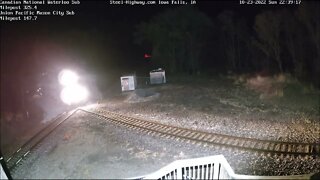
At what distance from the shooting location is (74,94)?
33.5 feet

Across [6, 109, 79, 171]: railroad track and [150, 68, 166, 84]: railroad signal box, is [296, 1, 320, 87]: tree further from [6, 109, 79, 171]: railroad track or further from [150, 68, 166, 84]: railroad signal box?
[6, 109, 79, 171]: railroad track

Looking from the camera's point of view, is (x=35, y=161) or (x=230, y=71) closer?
(x=35, y=161)

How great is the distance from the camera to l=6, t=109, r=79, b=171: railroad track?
555cm

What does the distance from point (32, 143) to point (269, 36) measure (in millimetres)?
9497

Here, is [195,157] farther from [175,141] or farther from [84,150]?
[84,150]

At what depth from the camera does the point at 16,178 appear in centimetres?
489

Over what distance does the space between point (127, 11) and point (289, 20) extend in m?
7.07

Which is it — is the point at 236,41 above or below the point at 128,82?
above

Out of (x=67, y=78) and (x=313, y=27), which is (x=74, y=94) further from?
(x=313, y=27)

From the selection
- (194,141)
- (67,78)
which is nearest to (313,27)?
(194,141)

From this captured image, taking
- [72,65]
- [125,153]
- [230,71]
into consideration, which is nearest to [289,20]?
[230,71]

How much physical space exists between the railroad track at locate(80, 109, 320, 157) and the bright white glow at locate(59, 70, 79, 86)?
3.58 m

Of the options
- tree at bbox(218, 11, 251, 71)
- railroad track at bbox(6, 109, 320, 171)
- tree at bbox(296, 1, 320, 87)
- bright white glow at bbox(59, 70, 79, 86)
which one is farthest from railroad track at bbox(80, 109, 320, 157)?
tree at bbox(296, 1, 320, 87)

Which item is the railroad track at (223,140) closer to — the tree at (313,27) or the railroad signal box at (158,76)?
the railroad signal box at (158,76)
